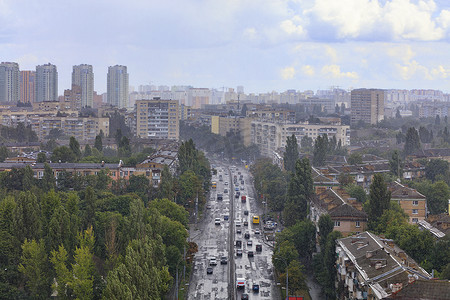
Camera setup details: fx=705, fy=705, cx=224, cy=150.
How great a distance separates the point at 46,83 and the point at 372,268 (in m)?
132

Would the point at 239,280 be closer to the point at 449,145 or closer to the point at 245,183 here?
the point at 245,183

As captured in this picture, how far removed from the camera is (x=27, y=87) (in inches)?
5782

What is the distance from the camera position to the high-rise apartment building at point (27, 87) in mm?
146125

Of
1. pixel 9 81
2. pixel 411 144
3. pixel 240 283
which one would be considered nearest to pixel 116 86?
pixel 9 81

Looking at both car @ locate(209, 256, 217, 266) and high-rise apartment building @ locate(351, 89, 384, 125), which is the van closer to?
car @ locate(209, 256, 217, 266)

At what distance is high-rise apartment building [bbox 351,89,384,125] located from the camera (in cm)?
12295

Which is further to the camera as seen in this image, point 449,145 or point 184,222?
point 449,145

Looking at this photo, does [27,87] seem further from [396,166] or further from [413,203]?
[413,203]

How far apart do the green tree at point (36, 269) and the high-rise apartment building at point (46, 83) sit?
12609 centimetres

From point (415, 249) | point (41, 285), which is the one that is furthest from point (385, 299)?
point (41, 285)

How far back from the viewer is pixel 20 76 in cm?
14575

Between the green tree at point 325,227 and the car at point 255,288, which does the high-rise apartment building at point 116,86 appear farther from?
the car at point 255,288

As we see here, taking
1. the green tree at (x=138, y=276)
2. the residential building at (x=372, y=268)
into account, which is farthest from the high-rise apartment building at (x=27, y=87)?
the residential building at (x=372, y=268)

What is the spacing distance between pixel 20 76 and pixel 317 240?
12305 centimetres
